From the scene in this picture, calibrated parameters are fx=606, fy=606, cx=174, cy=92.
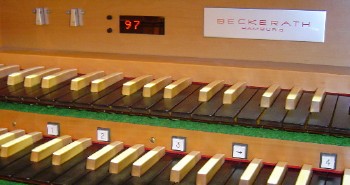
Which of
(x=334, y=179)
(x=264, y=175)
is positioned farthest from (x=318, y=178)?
(x=264, y=175)

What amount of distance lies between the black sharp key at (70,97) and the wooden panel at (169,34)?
0.42 metres

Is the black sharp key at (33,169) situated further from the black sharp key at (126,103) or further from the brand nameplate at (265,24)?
the brand nameplate at (265,24)

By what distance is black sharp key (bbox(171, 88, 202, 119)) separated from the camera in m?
2.10

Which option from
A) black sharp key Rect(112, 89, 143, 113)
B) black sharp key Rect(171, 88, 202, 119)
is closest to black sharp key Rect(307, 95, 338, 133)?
black sharp key Rect(171, 88, 202, 119)

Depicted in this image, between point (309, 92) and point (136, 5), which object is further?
point (136, 5)

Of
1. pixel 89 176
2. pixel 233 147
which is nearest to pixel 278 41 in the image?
pixel 233 147

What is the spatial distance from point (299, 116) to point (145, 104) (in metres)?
0.55

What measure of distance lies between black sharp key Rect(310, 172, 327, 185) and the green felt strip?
0.15 metres

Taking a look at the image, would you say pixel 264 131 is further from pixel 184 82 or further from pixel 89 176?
pixel 89 176

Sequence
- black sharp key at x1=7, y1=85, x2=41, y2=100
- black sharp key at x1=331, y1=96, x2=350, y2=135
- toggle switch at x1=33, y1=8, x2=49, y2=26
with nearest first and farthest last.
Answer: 1. black sharp key at x1=331, y1=96, x2=350, y2=135
2. black sharp key at x1=7, y1=85, x2=41, y2=100
3. toggle switch at x1=33, y1=8, x2=49, y2=26

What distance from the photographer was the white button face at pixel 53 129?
264 cm

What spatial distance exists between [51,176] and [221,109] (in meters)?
0.65

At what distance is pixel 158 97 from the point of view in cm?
228

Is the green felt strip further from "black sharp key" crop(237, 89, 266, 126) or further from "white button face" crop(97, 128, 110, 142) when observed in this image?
"white button face" crop(97, 128, 110, 142)
